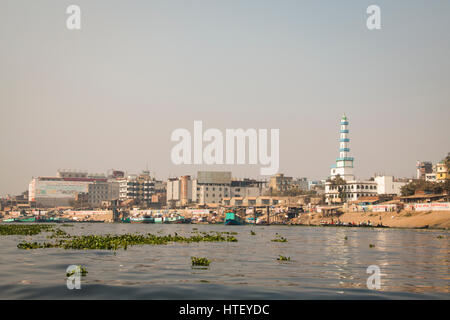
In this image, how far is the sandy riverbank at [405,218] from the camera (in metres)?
107

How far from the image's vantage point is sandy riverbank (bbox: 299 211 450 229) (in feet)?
352

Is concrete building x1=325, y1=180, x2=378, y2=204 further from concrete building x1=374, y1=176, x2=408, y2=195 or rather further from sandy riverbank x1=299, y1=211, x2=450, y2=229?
sandy riverbank x1=299, y1=211, x2=450, y2=229

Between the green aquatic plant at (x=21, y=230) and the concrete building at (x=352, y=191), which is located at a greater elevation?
the concrete building at (x=352, y=191)

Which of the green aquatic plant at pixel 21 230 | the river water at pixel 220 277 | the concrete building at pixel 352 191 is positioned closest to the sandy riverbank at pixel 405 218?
the concrete building at pixel 352 191

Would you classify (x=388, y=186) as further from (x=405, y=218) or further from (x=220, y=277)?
(x=220, y=277)

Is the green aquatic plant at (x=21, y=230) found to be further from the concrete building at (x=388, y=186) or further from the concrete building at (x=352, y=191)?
the concrete building at (x=388, y=186)

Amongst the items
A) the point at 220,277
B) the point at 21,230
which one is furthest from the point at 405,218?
the point at 220,277

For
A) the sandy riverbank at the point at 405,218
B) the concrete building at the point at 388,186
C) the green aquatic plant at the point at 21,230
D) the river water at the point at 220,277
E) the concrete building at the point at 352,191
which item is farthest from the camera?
the concrete building at the point at 388,186

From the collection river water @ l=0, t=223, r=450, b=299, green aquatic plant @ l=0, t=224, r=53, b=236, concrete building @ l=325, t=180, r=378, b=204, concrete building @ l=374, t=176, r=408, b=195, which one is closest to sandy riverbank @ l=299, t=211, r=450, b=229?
concrete building @ l=325, t=180, r=378, b=204

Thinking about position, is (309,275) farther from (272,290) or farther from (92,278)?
(92,278)
